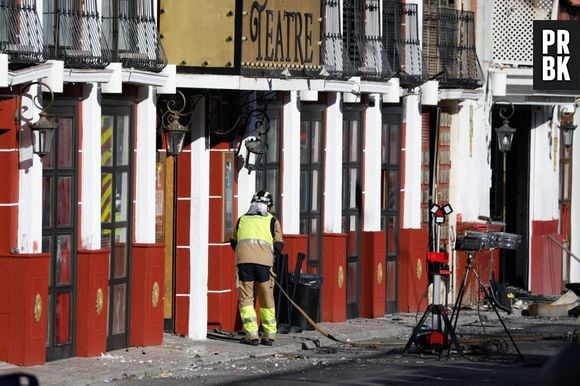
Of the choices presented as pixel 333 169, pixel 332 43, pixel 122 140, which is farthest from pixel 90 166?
pixel 333 169

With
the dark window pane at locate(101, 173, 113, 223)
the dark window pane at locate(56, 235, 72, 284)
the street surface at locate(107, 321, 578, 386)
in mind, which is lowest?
the street surface at locate(107, 321, 578, 386)

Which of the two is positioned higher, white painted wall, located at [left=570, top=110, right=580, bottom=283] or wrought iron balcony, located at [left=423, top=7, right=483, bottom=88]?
wrought iron balcony, located at [left=423, top=7, right=483, bottom=88]

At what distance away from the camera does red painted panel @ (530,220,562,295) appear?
33938mm

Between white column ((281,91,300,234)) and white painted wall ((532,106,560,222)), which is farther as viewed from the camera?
white painted wall ((532,106,560,222))

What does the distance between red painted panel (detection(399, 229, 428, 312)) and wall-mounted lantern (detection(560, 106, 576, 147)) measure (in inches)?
254

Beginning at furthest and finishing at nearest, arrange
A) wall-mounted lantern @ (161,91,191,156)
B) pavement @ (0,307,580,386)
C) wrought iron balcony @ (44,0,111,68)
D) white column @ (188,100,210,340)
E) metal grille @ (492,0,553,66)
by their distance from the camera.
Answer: metal grille @ (492,0,553,66) → white column @ (188,100,210,340) → wall-mounted lantern @ (161,91,191,156) → wrought iron balcony @ (44,0,111,68) → pavement @ (0,307,580,386)

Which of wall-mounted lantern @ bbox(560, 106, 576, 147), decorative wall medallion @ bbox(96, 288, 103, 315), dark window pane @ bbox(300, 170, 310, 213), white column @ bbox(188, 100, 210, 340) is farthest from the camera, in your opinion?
wall-mounted lantern @ bbox(560, 106, 576, 147)

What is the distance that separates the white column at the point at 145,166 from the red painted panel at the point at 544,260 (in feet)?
43.2

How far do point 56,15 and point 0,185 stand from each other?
6.31 feet

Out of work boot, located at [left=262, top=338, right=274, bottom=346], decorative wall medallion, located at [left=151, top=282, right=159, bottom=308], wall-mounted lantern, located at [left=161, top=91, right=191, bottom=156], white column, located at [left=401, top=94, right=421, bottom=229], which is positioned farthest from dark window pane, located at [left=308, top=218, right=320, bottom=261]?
decorative wall medallion, located at [left=151, top=282, right=159, bottom=308]

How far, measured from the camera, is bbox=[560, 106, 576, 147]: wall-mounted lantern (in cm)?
3425

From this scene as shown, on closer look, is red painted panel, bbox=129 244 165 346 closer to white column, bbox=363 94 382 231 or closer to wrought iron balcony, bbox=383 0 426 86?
white column, bbox=363 94 382 231

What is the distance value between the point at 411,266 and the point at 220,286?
5.44 metres

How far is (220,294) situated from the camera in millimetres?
23719
